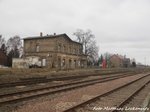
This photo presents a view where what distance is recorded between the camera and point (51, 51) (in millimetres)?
67938

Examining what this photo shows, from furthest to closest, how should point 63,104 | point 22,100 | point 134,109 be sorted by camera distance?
1. point 22,100
2. point 63,104
3. point 134,109

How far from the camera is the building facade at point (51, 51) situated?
6688 cm

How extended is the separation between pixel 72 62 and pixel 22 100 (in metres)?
61.4

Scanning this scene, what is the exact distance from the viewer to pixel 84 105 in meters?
12.6

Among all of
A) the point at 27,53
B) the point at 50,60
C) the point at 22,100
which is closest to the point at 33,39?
the point at 27,53

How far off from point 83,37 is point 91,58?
8.48 meters

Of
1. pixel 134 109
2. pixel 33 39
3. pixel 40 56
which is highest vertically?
pixel 33 39

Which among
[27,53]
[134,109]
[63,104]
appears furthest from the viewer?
[27,53]

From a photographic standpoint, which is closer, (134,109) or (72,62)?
(134,109)

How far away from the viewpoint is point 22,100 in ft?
45.3

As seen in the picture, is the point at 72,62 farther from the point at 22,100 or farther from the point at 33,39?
the point at 22,100

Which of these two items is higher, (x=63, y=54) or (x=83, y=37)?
(x=83, y=37)

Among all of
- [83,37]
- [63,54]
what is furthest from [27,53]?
[83,37]

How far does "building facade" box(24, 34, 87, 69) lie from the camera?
66.9 m
